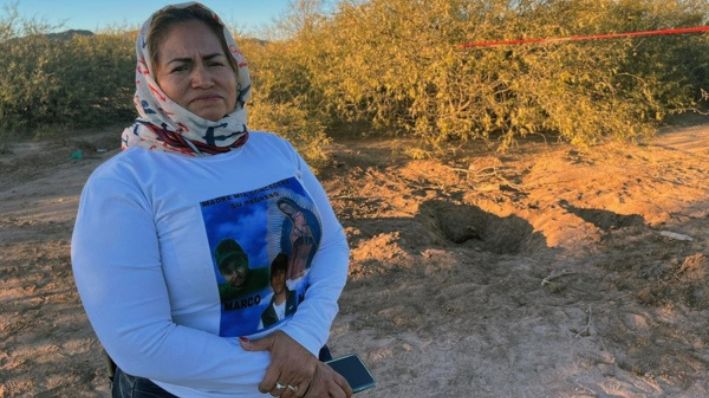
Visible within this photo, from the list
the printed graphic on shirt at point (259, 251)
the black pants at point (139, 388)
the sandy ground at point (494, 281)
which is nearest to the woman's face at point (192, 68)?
the printed graphic on shirt at point (259, 251)

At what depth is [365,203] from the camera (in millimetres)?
6086

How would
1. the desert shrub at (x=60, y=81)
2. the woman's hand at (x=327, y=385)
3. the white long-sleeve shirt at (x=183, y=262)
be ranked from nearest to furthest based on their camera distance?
the white long-sleeve shirt at (x=183, y=262) → the woman's hand at (x=327, y=385) → the desert shrub at (x=60, y=81)

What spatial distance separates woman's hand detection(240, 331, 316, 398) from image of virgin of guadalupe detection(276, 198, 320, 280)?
0.60ft

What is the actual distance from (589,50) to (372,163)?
3055 millimetres

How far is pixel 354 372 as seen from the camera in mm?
1584

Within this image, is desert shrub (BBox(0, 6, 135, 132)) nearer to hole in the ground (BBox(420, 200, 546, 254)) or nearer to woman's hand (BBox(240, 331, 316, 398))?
hole in the ground (BBox(420, 200, 546, 254))

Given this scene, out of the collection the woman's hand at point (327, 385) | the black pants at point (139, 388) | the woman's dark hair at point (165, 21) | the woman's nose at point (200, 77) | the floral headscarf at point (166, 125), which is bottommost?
the black pants at point (139, 388)

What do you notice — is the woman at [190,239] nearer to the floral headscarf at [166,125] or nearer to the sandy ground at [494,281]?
the floral headscarf at [166,125]

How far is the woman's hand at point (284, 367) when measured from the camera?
137 centimetres

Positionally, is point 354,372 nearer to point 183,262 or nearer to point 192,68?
point 183,262

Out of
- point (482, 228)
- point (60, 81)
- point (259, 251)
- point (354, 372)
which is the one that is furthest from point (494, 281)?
point (60, 81)

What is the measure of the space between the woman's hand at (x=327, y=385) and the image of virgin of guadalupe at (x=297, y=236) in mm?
259

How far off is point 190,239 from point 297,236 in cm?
31

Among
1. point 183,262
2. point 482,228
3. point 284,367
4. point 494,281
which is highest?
point 183,262
